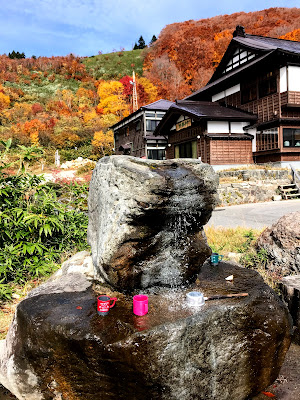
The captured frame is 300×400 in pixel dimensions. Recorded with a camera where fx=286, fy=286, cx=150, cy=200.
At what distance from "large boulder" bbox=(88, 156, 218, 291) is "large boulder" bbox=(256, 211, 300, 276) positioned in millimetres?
2114

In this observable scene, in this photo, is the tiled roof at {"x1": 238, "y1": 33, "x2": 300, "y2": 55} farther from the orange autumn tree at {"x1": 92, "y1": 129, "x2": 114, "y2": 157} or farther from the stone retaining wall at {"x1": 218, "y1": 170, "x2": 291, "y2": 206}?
the orange autumn tree at {"x1": 92, "y1": 129, "x2": 114, "y2": 157}

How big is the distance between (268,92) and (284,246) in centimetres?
1885

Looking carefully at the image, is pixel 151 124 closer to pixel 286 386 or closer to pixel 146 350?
pixel 286 386

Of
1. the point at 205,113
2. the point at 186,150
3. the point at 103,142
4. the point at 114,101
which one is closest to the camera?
the point at 205,113

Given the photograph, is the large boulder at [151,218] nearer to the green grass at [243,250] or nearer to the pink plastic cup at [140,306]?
the pink plastic cup at [140,306]

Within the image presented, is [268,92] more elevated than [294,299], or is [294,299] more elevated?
[268,92]

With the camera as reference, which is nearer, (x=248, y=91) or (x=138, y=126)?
(x=248, y=91)

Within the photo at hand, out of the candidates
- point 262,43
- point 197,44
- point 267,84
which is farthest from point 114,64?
point 267,84

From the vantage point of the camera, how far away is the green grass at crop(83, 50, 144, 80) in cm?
5842

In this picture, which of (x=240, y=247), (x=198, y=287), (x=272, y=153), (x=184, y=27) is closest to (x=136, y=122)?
(x=272, y=153)

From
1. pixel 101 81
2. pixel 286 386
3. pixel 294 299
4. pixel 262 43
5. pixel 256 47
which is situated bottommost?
pixel 286 386

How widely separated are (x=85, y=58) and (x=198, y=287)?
238 feet

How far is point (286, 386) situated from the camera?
288 cm

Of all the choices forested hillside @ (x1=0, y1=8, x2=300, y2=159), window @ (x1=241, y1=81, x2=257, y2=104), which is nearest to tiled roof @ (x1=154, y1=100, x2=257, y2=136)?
window @ (x1=241, y1=81, x2=257, y2=104)
